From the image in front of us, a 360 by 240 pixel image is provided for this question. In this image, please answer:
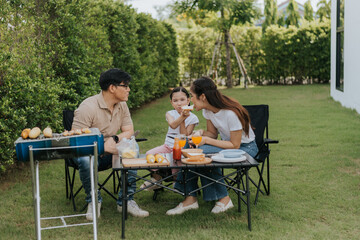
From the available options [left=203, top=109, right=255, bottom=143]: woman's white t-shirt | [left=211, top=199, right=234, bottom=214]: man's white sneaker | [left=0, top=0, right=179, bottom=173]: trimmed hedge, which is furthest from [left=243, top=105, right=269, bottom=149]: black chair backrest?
[left=0, top=0, right=179, bottom=173]: trimmed hedge

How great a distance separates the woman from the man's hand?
25.2 inches

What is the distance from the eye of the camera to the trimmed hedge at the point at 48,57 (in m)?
4.75

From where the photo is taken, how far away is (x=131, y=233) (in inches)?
136

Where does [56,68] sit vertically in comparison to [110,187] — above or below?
above

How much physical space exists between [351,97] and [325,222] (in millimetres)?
7113

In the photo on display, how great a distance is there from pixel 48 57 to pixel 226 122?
3.13m

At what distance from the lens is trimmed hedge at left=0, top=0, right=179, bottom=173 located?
15.6ft

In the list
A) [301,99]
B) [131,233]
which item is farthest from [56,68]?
[301,99]

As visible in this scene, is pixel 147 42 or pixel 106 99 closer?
pixel 106 99

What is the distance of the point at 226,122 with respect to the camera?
3857 mm

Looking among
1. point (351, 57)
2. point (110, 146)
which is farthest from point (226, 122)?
point (351, 57)

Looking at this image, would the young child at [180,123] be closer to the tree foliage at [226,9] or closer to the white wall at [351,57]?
the white wall at [351,57]

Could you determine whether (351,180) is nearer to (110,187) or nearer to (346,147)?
(346,147)

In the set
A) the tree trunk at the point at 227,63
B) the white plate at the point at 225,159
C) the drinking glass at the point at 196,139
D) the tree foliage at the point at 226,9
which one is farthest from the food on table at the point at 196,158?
the tree trunk at the point at 227,63
